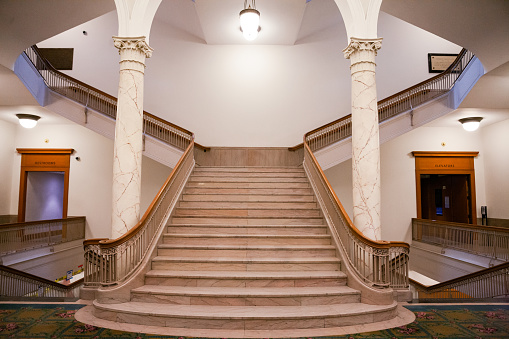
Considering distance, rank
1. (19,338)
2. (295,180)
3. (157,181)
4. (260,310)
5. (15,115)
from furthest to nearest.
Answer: (157,181) < (15,115) < (295,180) < (260,310) < (19,338)

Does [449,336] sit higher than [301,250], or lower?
lower

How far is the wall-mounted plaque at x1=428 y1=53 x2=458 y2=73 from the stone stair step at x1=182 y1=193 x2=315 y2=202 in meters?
7.90

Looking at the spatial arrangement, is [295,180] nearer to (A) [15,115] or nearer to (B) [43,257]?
(B) [43,257]

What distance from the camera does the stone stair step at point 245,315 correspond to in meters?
4.68

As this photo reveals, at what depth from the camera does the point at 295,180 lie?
9406 mm

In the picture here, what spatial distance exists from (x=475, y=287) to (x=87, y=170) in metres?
12.0

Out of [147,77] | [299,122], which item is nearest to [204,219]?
[299,122]

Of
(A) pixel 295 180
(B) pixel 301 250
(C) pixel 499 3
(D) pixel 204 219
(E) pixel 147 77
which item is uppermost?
(E) pixel 147 77

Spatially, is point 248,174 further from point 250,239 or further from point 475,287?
point 475,287

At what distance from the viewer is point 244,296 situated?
518 cm

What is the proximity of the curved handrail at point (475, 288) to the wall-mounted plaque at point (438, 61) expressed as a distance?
8.26m

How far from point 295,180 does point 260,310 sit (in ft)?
16.0

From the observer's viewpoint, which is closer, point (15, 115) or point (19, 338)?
point (19, 338)

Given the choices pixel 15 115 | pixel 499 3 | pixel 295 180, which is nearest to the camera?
pixel 499 3
